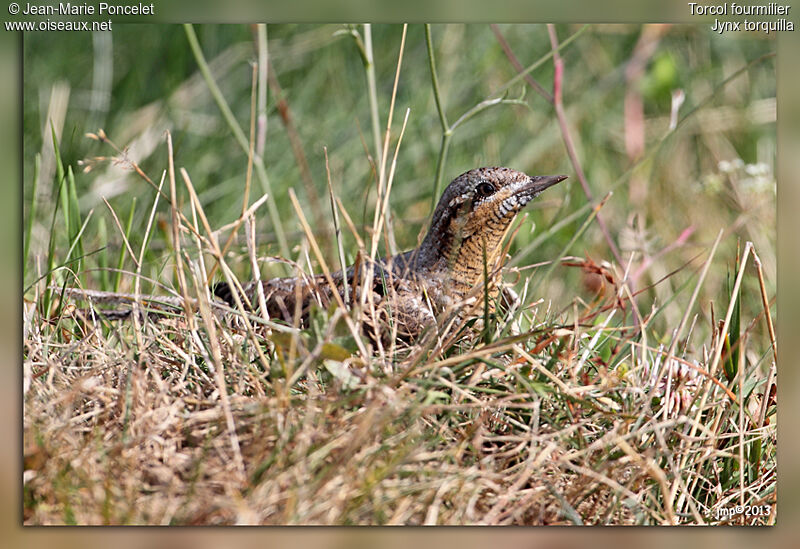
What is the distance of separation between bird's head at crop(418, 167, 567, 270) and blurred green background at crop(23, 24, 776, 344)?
964 mm

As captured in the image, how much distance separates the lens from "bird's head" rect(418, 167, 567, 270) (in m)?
2.81

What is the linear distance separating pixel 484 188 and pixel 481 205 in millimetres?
56

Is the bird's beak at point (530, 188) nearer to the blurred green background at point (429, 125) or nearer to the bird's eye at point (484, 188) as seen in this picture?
the bird's eye at point (484, 188)

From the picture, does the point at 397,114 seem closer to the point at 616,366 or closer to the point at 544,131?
the point at 544,131

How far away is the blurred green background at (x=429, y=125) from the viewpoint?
13.4 ft

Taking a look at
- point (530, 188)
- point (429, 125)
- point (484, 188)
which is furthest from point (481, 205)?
point (429, 125)

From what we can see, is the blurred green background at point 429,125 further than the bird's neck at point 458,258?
Yes

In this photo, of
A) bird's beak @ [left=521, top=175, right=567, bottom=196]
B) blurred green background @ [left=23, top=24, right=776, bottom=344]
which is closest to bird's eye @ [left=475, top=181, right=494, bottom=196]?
bird's beak @ [left=521, top=175, right=567, bottom=196]

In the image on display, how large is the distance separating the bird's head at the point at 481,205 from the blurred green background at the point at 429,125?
3.16 feet

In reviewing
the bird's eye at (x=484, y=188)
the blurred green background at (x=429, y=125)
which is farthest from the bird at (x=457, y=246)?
the blurred green background at (x=429, y=125)

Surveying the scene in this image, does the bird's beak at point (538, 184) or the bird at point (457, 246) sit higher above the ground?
the bird's beak at point (538, 184)

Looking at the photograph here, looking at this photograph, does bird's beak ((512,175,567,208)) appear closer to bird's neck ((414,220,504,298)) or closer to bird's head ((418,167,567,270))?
bird's head ((418,167,567,270))

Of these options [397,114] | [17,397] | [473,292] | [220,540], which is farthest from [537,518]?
[397,114]

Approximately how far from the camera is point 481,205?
2.82 meters
